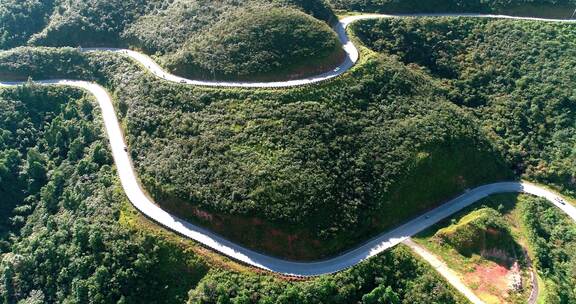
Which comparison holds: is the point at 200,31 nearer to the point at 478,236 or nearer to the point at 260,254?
the point at 260,254

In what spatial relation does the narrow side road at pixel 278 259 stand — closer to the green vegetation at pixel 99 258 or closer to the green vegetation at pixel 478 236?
the green vegetation at pixel 99 258

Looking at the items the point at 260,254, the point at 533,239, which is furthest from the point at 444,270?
the point at 260,254

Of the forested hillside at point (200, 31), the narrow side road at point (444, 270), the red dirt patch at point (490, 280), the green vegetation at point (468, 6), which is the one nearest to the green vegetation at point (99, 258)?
the narrow side road at point (444, 270)

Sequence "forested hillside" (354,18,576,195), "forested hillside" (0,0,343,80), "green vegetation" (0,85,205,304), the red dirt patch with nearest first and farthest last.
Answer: the red dirt patch → "green vegetation" (0,85,205,304) → "forested hillside" (0,0,343,80) → "forested hillside" (354,18,576,195)

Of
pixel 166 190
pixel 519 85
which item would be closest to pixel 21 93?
pixel 166 190

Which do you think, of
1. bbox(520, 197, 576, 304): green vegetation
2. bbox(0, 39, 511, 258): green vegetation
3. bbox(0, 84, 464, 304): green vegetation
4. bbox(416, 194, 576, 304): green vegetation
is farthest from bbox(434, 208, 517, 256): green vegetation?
bbox(0, 84, 464, 304): green vegetation

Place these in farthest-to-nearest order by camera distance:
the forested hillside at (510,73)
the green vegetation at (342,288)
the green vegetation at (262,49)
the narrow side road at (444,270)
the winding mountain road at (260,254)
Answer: the forested hillside at (510,73), the green vegetation at (262,49), the winding mountain road at (260,254), the narrow side road at (444,270), the green vegetation at (342,288)

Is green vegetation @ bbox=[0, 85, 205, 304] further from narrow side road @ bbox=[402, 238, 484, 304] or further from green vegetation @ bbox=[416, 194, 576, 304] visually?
green vegetation @ bbox=[416, 194, 576, 304]
